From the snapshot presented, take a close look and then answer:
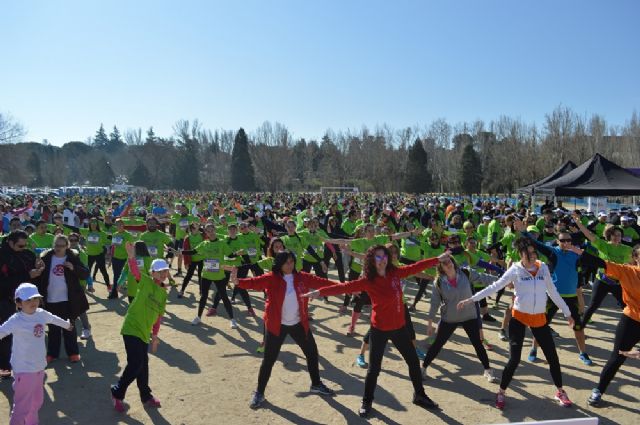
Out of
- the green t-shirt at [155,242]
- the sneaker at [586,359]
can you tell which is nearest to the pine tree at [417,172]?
the green t-shirt at [155,242]

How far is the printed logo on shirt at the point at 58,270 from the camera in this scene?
643 cm

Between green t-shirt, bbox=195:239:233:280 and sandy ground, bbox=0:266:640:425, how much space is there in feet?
3.21

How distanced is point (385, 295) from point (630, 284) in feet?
8.30

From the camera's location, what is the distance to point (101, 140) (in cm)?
12269

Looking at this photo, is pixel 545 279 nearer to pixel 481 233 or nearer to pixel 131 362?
pixel 131 362

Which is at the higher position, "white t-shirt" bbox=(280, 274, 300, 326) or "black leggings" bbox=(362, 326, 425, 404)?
"white t-shirt" bbox=(280, 274, 300, 326)

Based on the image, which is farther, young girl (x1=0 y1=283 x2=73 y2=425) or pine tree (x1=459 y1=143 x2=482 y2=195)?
pine tree (x1=459 y1=143 x2=482 y2=195)

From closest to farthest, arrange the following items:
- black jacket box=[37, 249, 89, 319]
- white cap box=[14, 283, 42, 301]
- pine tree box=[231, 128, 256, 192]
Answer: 1. white cap box=[14, 283, 42, 301]
2. black jacket box=[37, 249, 89, 319]
3. pine tree box=[231, 128, 256, 192]

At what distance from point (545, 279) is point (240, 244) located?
5.71 meters

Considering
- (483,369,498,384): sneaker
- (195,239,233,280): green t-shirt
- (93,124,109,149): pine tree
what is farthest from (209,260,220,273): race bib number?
(93,124,109,149): pine tree

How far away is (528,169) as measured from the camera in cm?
4691

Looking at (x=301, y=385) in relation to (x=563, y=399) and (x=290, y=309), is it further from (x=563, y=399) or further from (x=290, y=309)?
(x=563, y=399)

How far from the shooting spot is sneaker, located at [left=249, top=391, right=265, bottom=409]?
5223mm

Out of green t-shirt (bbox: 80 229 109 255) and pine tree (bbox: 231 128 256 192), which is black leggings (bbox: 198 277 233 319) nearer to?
green t-shirt (bbox: 80 229 109 255)
